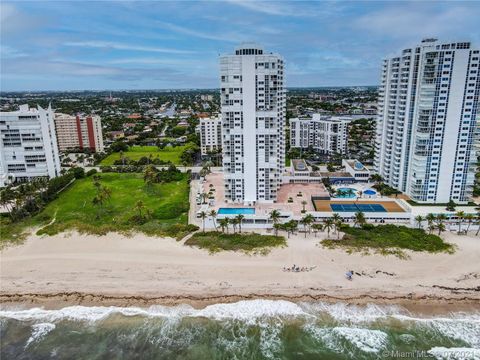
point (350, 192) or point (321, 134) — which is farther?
point (321, 134)

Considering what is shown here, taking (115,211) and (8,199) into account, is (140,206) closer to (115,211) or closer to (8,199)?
(115,211)

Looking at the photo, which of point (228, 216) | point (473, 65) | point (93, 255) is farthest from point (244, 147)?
point (473, 65)

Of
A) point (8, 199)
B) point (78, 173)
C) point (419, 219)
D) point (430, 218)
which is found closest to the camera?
point (430, 218)

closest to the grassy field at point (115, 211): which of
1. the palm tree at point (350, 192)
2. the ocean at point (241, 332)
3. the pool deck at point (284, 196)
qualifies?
the pool deck at point (284, 196)

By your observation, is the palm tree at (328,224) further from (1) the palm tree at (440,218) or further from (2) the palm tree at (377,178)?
(2) the palm tree at (377,178)

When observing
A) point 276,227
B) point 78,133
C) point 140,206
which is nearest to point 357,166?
point 276,227

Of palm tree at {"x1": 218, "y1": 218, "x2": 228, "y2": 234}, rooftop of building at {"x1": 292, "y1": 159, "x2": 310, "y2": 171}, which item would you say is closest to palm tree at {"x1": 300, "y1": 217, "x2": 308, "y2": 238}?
palm tree at {"x1": 218, "y1": 218, "x2": 228, "y2": 234}

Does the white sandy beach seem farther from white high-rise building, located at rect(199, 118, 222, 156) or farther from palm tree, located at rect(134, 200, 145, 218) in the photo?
white high-rise building, located at rect(199, 118, 222, 156)
